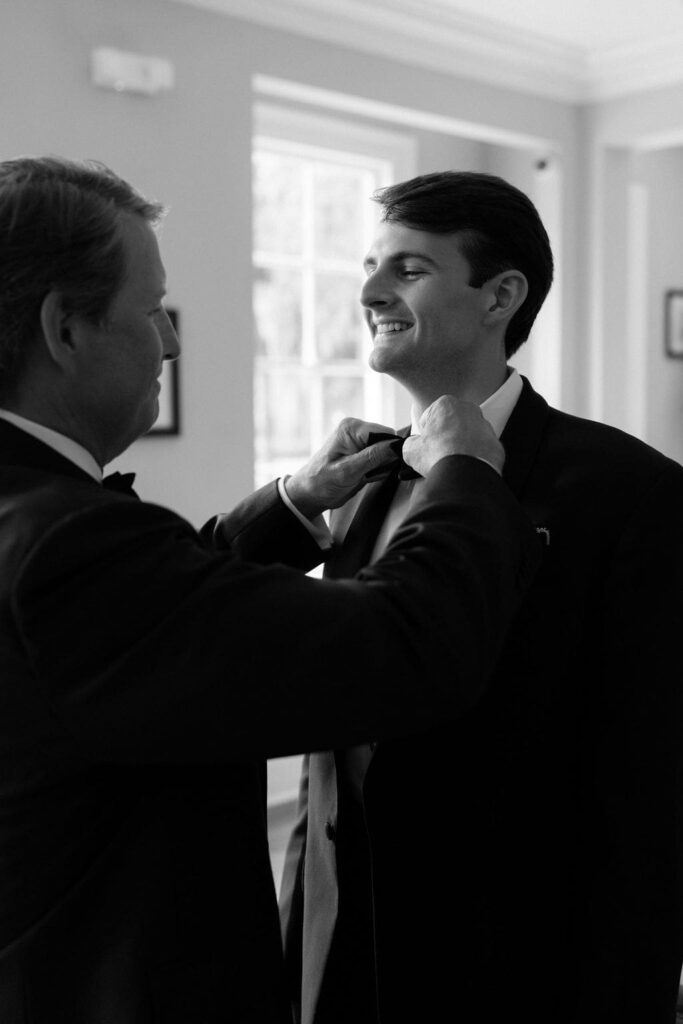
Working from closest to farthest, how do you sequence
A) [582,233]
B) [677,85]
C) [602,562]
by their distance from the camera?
[602,562], [677,85], [582,233]

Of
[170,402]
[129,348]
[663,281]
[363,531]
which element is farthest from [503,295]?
[663,281]

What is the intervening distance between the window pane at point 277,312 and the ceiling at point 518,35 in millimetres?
1135

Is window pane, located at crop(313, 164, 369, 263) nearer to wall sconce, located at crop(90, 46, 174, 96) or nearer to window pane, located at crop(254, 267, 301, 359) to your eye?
window pane, located at crop(254, 267, 301, 359)

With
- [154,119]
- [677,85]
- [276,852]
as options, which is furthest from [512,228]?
[677,85]

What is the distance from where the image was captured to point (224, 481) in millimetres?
4070

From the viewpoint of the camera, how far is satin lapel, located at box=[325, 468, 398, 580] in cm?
165

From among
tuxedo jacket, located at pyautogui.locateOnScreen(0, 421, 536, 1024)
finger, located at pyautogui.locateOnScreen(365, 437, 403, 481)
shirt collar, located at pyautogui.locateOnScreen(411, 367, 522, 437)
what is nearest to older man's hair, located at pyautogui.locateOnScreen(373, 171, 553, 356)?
shirt collar, located at pyautogui.locateOnScreen(411, 367, 522, 437)

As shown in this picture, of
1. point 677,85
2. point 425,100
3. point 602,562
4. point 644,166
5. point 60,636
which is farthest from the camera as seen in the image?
point 644,166

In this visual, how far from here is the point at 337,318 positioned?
17.7 ft

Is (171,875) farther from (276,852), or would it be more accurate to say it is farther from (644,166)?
(644,166)

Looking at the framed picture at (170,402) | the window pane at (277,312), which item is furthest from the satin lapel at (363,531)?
the window pane at (277,312)

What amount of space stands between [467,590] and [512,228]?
2.48 ft

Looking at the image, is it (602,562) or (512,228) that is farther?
(512,228)

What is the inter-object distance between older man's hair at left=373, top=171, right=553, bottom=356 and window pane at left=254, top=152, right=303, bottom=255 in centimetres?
358
